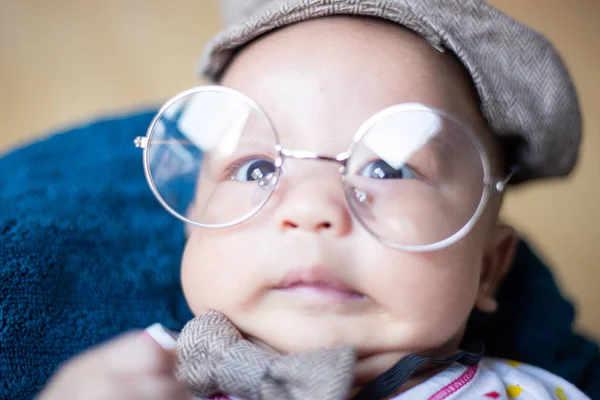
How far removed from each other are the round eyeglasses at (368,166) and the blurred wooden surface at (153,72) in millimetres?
969

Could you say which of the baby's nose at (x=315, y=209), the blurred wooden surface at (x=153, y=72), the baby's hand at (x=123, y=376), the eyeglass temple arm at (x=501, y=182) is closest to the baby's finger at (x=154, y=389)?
the baby's hand at (x=123, y=376)

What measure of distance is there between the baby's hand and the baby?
145mm

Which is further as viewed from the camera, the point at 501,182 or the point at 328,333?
the point at 501,182

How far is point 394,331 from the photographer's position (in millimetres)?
809

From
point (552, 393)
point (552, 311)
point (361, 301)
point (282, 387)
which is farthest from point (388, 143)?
point (552, 311)

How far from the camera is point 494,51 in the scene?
35.0 inches

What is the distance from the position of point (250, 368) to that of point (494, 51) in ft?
1.67

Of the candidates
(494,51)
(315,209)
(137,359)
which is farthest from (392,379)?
(494,51)

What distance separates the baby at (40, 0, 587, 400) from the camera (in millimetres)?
780

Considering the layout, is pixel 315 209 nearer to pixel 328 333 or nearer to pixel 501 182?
pixel 328 333

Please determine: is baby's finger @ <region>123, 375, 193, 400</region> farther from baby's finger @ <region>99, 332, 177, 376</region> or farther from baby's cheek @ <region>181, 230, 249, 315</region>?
baby's cheek @ <region>181, 230, 249, 315</region>

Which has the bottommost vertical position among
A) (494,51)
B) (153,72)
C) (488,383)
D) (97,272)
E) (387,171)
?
(153,72)

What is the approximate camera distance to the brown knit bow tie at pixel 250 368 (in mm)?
Result: 689

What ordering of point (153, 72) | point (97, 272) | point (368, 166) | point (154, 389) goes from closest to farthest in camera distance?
1. point (154, 389)
2. point (368, 166)
3. point (97, 272)
4. point (153, 72)
